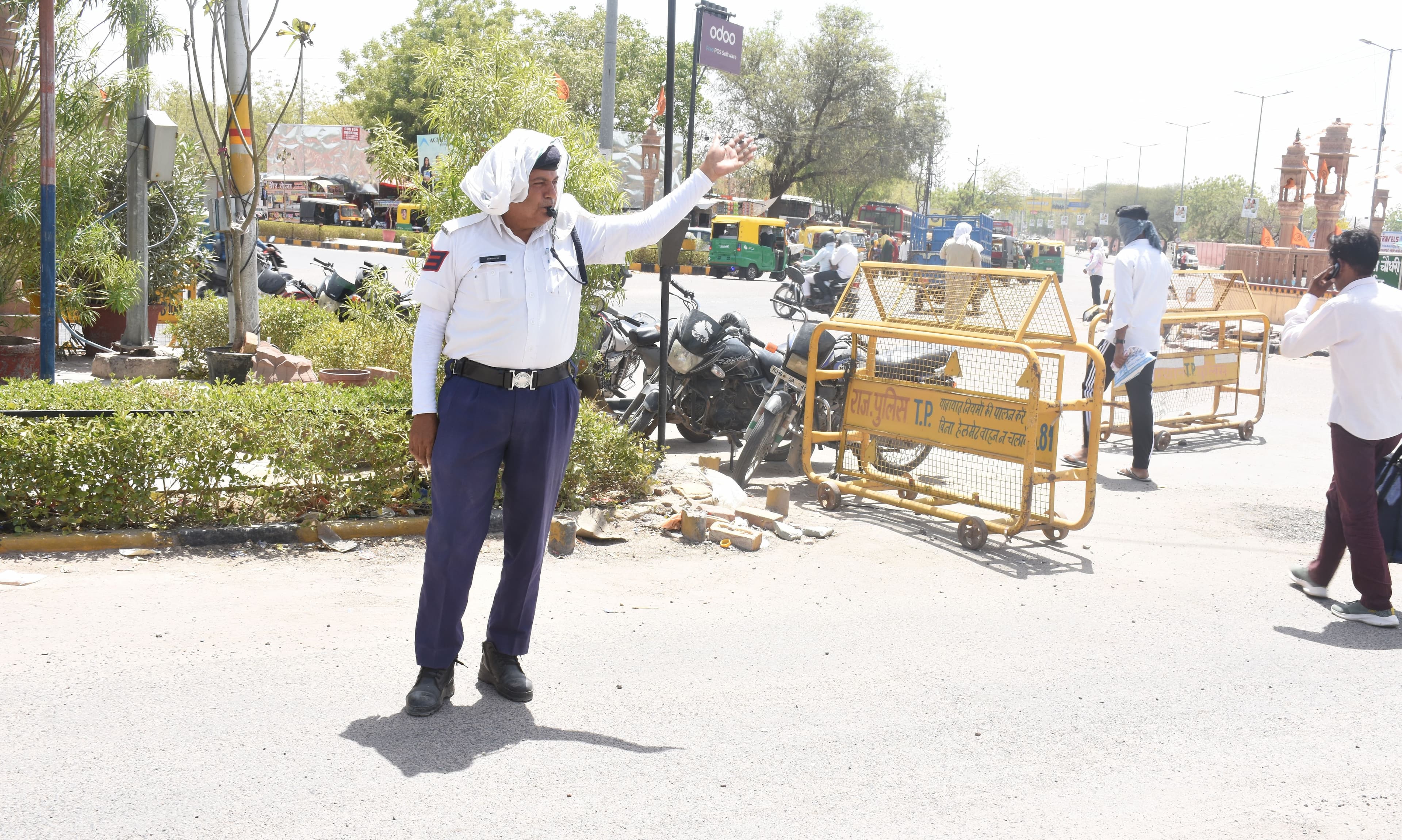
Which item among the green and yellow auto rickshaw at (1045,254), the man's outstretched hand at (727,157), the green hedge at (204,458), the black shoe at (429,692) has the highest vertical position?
the green and yellow auto rickshaw at (1045,254)

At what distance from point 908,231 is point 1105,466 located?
153 feet

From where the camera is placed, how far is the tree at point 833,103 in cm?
5262

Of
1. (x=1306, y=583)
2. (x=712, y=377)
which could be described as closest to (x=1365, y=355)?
(x=1306, y=583)

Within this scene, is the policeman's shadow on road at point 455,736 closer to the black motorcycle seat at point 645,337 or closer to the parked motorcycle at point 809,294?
the black motorcycle seat at point 645,337

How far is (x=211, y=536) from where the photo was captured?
5.46 m

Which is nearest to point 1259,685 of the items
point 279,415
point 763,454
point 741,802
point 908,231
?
point 741,802

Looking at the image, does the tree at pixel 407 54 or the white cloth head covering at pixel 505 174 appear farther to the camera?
the tree at pixel 407 54

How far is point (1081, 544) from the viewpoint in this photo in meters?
6.60

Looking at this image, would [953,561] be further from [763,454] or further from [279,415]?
[279,415]

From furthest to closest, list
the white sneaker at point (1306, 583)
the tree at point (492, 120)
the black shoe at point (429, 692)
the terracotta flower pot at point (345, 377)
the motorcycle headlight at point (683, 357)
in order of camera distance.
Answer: the terracotta flower pot at point (345, 377)
the motorcycle headlight at point (683, 357)
the tree at point (492, 120)
the white sneaker at point (1306, 583)
the black shoe at point (429, 692)

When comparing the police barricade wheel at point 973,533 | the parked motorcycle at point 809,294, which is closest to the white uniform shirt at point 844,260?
the parked motorcycle at point 809,294

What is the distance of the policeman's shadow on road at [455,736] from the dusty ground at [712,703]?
0.04 ft

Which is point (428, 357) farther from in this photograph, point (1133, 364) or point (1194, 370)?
point (1194, 370)

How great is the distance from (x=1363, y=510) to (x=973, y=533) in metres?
1.87
